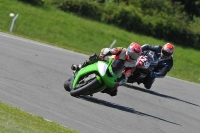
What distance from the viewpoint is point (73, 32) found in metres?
34.8

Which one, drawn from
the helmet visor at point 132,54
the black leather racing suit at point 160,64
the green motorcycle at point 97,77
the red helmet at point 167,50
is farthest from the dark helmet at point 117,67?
the red helmet at point 167,50

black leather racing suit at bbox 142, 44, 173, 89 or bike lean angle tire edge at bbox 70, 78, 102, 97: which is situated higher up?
bike lean angle tire edge at bbox 70, 78, 102, 97

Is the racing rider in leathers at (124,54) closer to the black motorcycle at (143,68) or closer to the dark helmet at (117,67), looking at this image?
the dark helmet at (117,67)

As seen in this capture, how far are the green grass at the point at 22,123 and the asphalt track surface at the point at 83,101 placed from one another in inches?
23.9

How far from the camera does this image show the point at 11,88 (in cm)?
1179

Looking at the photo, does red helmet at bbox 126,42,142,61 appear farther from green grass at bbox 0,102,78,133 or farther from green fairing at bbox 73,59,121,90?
green grass at bbox 0,102,78,133

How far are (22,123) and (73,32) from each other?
26.5m

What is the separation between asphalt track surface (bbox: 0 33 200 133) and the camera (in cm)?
1070

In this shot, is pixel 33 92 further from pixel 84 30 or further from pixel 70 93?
pixel 84 30

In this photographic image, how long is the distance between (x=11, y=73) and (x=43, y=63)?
3.39 meters

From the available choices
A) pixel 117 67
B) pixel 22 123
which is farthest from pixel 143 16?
pixel 22 123

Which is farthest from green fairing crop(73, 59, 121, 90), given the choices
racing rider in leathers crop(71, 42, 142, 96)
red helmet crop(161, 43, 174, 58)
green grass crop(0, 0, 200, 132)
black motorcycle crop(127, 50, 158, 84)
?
green grass crop(0, 0, 200, 132)

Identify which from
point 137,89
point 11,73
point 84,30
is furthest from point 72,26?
point 11,73

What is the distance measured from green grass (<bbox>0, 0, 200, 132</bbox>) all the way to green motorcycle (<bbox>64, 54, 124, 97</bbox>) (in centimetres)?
1500
